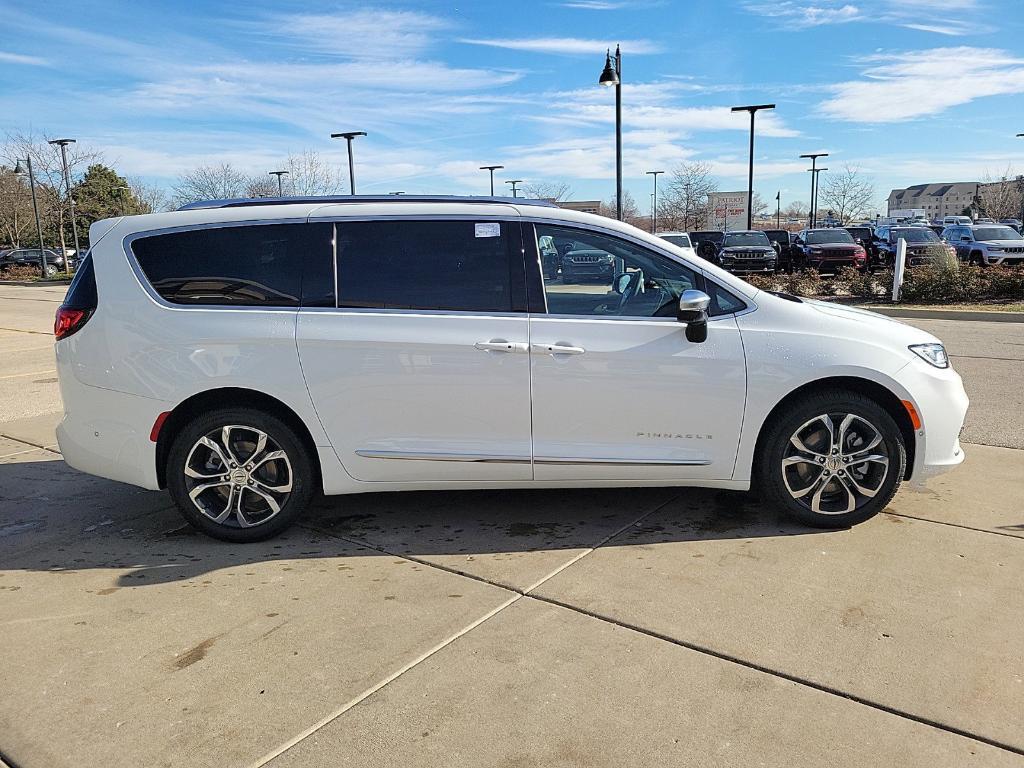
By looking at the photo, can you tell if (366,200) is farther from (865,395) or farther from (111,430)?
(865,395)

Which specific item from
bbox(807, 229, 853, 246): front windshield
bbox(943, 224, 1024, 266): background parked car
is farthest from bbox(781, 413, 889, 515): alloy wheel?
bbox(807, 229, 853, 246): front windshield

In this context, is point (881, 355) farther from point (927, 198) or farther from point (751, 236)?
point (927, 198)

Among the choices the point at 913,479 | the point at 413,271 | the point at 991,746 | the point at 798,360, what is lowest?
the point at 991,746

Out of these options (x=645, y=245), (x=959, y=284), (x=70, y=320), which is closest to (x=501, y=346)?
(x=645, y=245)

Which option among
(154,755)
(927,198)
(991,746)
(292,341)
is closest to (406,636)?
(154,755)

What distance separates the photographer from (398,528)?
447cm

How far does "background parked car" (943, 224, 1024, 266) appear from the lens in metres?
24.2

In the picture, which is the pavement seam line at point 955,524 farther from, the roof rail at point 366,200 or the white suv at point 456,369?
the roof rail at point 366,200

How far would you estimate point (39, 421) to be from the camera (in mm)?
7305

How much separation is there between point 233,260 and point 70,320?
2.99ft

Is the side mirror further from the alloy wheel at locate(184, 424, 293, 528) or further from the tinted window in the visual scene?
the tinted window

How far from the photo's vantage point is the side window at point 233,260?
13.8 ft

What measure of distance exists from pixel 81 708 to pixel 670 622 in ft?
7.11

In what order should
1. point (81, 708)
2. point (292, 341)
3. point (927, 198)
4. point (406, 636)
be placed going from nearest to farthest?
1. point (81, 708)
2. point (406, 636)
3. point (292, 341)
4. point (927, 198)
